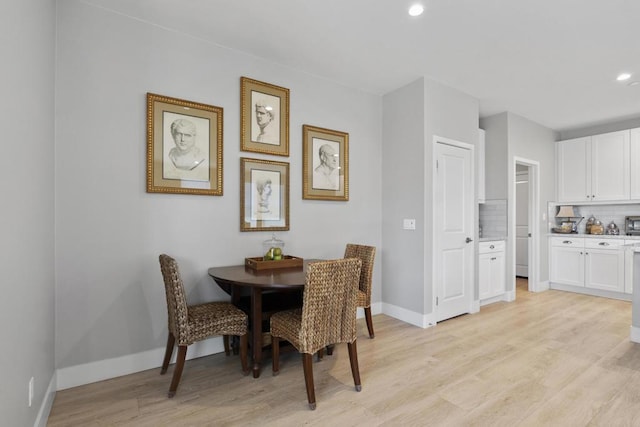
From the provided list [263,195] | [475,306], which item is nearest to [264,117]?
[263,195]

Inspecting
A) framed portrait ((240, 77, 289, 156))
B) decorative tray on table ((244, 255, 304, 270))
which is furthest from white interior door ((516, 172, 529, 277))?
decorative tray on table ((244, 255, 304, 270))

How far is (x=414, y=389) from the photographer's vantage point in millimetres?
2201

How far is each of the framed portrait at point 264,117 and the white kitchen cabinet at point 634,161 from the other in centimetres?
508

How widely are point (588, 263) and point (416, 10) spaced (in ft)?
15.8

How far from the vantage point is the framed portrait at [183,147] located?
8.30 feet

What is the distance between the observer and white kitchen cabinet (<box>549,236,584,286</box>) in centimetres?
501

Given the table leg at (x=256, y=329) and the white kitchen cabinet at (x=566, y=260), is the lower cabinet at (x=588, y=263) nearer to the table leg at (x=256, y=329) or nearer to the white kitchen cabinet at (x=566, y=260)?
the white kitchen cabinet at (x=566, y=260)

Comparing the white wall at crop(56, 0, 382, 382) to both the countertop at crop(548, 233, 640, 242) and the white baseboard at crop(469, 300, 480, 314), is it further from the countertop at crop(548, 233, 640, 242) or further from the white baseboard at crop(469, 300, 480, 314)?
the countertop at crop(548, 233, 640, 242)

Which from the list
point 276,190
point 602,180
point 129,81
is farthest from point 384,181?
point 602,180

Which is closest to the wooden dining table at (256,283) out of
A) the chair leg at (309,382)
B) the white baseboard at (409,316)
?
the chair leg at (309,382)

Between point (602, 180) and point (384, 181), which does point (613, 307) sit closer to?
point (602, 180)

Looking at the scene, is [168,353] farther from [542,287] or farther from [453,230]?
[542,287]

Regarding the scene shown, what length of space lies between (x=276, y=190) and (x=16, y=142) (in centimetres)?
197

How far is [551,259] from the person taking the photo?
17.4ft
